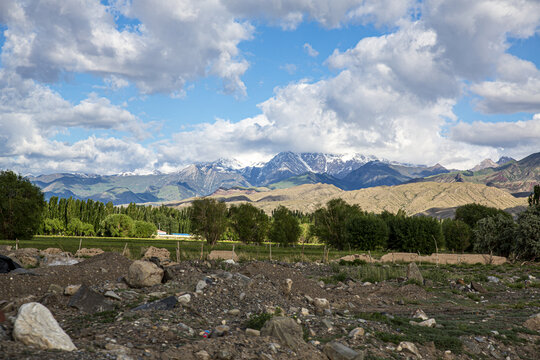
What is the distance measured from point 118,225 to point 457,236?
114 metres

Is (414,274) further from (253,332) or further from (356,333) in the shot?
(253,332)

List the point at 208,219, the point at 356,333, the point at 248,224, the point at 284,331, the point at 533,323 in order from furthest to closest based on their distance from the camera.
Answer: the point at 248,224 → the point at 208,219 → the point at 533,323 → the point at 356,333 → the point at 284,331

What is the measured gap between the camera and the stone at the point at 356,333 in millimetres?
12203

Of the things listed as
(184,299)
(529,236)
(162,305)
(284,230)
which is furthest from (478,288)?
(284,230)

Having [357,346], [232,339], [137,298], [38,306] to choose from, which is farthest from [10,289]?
[357,346]

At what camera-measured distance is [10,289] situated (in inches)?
691

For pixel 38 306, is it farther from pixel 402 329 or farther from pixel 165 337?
pixel 402 329

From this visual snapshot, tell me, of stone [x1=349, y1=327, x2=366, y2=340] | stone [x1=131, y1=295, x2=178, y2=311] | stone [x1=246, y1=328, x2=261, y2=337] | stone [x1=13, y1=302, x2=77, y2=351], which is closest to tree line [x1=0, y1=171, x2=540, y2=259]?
stone [x1=349, y1=327, x2=366, y2=340]

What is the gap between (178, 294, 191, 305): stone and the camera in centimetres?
1471

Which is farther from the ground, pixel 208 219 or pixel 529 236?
pixel 208 219

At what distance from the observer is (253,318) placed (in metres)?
13.0

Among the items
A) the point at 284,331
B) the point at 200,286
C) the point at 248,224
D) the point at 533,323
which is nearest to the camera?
the point at 284,331

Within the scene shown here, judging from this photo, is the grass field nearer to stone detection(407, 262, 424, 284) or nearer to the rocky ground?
the rocky ground

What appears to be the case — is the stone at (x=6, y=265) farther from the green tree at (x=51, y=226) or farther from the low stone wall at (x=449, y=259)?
the green tree at (x=51, y=226)
